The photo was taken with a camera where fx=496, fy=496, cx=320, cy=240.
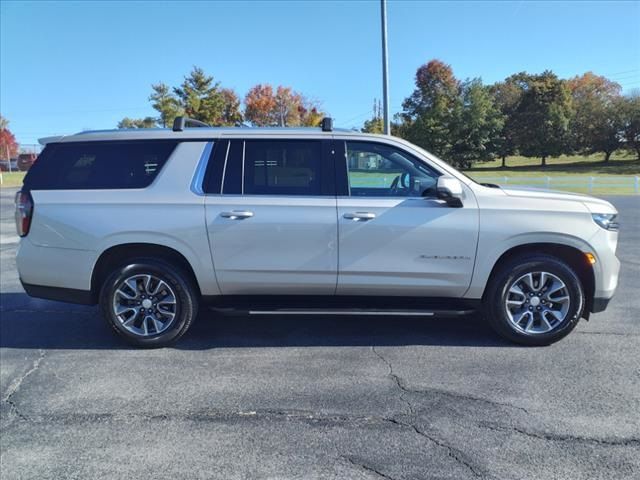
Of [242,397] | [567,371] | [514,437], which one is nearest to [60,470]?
[242,397]

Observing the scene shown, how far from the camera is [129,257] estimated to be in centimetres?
457

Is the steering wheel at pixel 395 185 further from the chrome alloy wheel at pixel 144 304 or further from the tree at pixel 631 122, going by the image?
the tree at pixel 631 122

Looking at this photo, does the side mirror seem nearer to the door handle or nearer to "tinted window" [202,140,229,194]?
the door handle

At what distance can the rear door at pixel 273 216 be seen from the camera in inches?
170

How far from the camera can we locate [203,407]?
348 centimetres

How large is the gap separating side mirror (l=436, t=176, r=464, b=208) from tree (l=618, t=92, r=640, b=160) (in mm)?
64619

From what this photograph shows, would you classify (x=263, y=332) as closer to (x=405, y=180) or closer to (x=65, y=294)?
(x=65, y=294)

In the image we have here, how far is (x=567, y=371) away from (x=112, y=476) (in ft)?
11.1

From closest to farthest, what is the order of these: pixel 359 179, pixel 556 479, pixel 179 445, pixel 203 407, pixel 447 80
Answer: pixel 556 479
pixel 179 445
pixel 203 407
pixel 359 179
pixel 447 80

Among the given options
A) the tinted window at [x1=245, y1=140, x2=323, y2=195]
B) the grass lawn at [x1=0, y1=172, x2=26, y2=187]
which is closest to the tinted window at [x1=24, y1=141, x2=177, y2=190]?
the tinted window at [x1=245, y1=140, x2=323, y2=195]

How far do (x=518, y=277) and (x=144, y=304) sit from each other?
3363 mm

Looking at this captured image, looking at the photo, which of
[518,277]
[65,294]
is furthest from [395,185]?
[65,294]

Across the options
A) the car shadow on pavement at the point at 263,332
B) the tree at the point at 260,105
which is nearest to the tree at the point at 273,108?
the tree at the point at 260,105

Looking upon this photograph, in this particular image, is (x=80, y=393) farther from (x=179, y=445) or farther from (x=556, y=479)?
(x=556, y=479)
